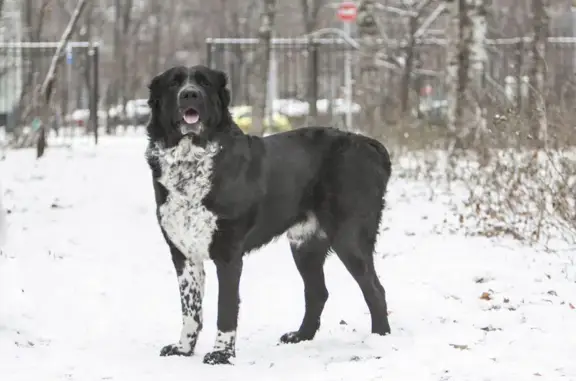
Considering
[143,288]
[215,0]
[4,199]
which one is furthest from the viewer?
[215,0]

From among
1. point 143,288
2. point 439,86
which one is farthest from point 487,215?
point 439,86

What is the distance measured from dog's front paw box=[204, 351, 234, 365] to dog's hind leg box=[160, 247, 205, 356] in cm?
25

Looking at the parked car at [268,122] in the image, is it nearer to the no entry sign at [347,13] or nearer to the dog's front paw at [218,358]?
the no entry sign at [347,13]

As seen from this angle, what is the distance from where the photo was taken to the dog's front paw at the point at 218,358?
16.6 ft

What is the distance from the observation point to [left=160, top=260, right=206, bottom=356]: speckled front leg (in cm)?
532

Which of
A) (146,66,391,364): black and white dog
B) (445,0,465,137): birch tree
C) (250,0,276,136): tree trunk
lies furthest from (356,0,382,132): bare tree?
(146,66,391,364): black and white dog

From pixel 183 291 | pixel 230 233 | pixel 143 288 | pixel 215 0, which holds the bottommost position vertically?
pixel 143 288

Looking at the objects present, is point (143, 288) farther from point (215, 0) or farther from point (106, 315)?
point (215, 0)

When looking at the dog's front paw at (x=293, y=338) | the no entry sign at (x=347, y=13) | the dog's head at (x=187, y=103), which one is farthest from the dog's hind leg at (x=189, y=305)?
the no entry sign at (x=347, y=13)

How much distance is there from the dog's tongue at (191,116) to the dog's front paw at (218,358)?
1.24m

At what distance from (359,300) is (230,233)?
1.83 metres

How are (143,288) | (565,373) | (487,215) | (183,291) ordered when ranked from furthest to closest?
(487,215)
(143,288)
(183,291)
(565,373)

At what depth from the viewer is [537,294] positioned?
639cm

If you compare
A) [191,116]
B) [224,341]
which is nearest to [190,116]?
[191,116]
